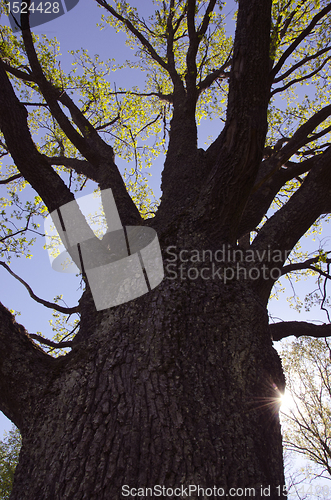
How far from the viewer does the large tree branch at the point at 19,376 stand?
6.97ft

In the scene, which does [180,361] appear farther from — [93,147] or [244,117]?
[93,147]

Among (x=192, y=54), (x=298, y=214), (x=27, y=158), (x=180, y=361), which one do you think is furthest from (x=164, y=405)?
(x=192, y=54)

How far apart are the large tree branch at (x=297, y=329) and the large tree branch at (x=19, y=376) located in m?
2.73

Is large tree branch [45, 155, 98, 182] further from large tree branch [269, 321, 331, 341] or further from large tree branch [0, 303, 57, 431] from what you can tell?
large tree branch [269, 321, 331, 341]

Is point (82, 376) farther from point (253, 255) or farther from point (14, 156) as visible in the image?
point (14, 156)

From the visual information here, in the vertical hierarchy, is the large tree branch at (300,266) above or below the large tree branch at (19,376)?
above

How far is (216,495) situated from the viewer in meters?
1.52

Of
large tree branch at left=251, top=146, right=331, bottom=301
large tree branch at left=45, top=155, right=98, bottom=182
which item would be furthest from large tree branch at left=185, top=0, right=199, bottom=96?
large tree branch at left=251, top=146, right=331, bottom=301

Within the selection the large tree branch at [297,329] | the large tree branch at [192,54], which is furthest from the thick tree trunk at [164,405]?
the large tree branch at [192,54]

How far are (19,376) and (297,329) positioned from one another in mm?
3192

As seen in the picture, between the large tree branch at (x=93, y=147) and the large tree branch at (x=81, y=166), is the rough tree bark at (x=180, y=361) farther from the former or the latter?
the large tree branch at (x=81, y=166)

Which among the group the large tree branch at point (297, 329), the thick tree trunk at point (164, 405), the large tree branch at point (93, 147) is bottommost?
the thick tree trunk at point (164, 405)

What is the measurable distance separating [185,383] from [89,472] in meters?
0.72

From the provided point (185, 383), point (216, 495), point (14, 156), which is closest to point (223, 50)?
point (14, 156)
